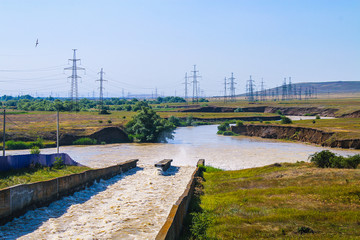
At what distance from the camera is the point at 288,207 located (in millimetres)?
14898

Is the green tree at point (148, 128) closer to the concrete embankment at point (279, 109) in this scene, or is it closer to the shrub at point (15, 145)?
the shrub at point (15, 145)

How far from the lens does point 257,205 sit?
618 inches

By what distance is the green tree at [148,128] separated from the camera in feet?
190

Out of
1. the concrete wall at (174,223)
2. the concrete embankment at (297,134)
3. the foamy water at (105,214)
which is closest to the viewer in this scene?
the concrete wall at (174,223)

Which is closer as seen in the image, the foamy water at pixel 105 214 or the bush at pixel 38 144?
the foamy water at pixel 105 214

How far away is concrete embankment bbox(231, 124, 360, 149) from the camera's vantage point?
49025 mm

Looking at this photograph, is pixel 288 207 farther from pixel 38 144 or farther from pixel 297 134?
pixel 297 134

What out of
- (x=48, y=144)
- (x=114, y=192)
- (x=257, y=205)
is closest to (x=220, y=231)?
(x=257, y=205)

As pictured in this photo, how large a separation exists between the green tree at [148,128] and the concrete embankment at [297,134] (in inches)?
699

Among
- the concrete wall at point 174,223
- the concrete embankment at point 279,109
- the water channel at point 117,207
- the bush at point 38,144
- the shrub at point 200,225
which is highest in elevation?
the concrete embankment at point 279,109

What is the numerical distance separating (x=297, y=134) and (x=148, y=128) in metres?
23.3

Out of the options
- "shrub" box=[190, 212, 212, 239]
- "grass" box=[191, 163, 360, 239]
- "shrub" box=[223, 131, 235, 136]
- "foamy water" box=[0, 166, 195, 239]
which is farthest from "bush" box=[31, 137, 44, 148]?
"shrub" box=[190, 212, 212, 239]

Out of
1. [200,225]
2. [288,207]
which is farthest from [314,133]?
[200,225]

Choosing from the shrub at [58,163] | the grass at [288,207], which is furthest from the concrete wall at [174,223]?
the shrub at [58,163]
